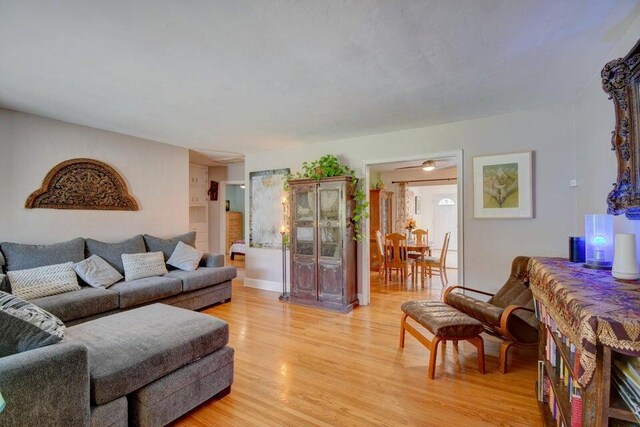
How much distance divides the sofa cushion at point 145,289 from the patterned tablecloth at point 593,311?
3.70 m

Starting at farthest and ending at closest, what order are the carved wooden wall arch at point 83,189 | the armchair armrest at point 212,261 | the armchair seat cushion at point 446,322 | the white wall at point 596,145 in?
the armchair armrest at point 212,261, the carved wooden wall arch at point 83,189, the armchair seat cushion at point 446,322, the white wall at point 596,145

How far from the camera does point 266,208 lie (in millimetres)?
5309

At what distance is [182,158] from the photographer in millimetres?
5078

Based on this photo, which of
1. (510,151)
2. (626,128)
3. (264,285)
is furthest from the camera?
(264,285)

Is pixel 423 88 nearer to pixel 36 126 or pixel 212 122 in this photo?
pixel 212 122

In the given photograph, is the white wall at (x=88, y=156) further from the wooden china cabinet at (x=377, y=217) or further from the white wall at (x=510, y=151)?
the wooden china cabinet at (x=377, y=217)

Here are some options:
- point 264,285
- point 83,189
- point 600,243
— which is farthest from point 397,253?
point 83,189

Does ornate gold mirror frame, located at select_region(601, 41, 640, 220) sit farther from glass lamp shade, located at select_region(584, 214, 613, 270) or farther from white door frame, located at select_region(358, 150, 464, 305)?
white door frame, located at select_region(358, 150, 464, 305)

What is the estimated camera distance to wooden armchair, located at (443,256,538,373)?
251cm

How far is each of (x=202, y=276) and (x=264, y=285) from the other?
4.76 ft

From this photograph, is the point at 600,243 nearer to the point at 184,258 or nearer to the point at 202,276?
the point at 202,276

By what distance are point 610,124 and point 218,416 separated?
3.33 meters

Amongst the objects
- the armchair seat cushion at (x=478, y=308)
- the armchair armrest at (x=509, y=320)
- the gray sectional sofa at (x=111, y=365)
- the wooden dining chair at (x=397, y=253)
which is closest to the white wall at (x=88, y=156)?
the gray sectional sofa at (x=111, y=365)

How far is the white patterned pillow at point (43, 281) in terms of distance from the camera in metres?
2.83
